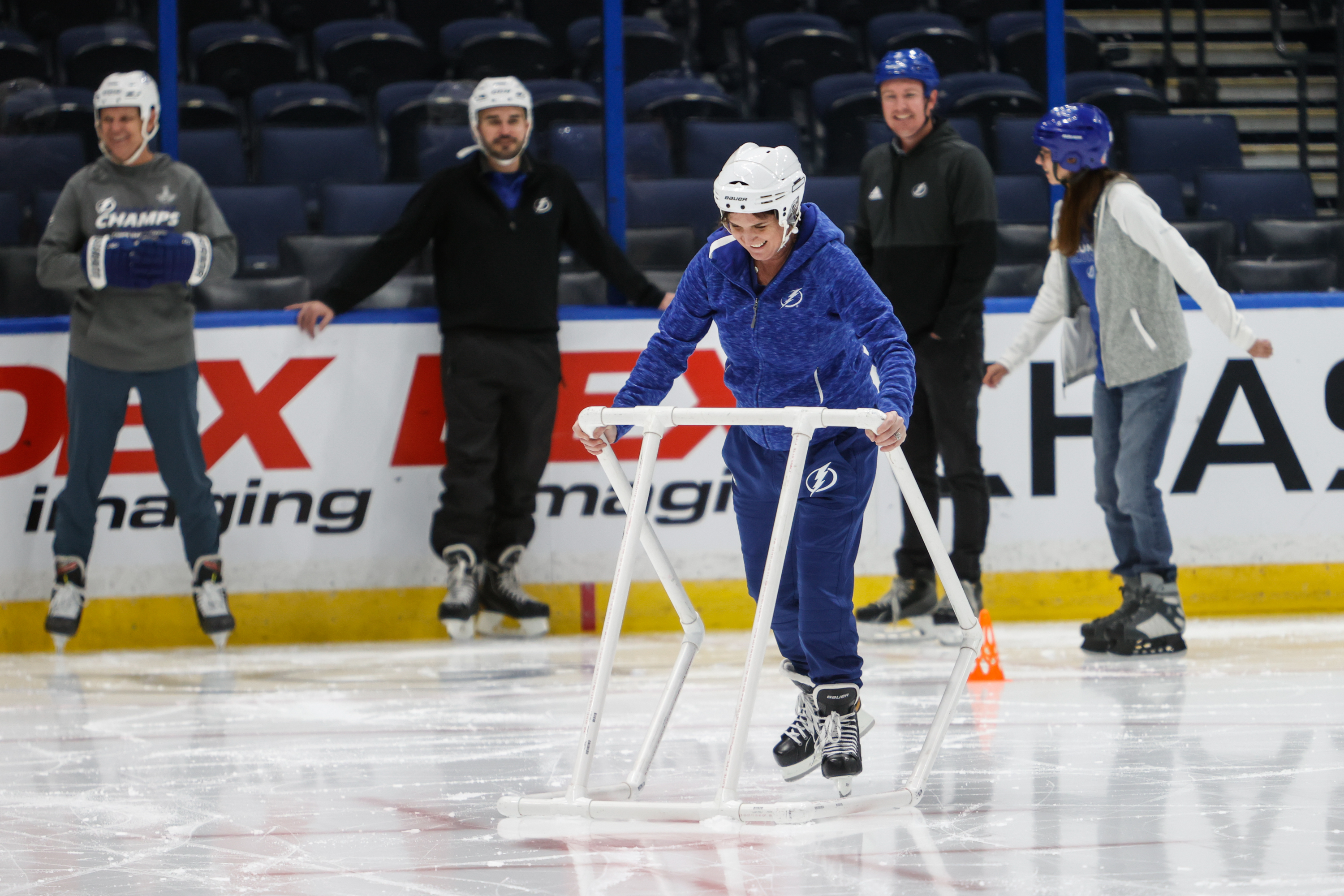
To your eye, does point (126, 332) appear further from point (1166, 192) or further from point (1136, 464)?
point (1166, 192)

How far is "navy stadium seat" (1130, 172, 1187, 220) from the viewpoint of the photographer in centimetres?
671

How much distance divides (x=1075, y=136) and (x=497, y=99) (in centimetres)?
210

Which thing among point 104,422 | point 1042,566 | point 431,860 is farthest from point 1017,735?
point 104,422

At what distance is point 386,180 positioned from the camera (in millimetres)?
6422

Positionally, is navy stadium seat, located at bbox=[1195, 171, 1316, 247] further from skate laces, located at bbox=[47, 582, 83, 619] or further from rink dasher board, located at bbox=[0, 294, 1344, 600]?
skate laces, located at bbox=[47, 582, 83, 619]

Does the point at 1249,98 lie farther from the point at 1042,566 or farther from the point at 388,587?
the point at 388,587

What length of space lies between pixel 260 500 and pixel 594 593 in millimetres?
1287

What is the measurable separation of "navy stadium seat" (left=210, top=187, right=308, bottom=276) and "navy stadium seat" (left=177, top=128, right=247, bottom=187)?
44 millimetres

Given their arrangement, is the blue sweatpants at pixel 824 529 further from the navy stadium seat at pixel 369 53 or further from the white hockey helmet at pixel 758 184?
the navy stadium seat at pixel 369 53

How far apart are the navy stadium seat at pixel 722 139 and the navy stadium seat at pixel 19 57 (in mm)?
2473

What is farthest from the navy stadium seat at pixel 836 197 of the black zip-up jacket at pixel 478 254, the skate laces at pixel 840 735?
the skate laces at pixel 840 735

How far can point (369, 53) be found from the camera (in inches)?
285

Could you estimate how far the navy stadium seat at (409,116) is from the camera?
6441mm

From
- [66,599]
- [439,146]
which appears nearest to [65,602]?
[66,599]
